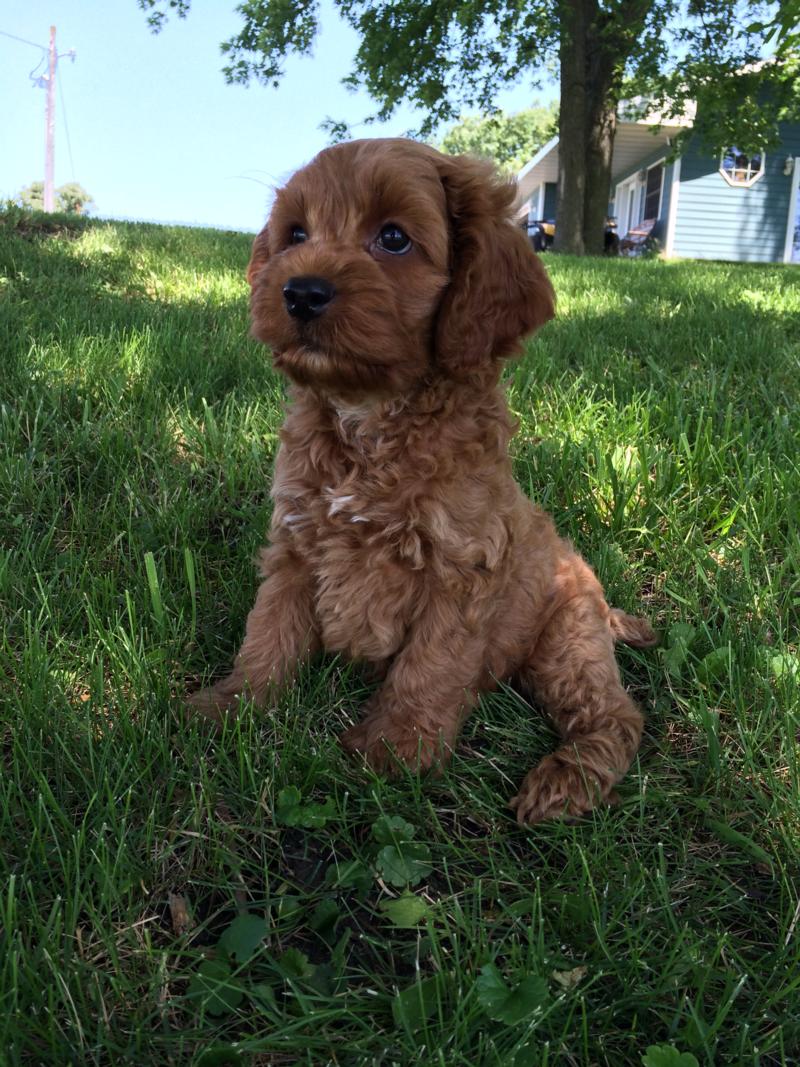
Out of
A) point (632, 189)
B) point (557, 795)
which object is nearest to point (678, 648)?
point (557, 795)

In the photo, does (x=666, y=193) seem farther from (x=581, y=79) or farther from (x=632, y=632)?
(x=632, y=632)

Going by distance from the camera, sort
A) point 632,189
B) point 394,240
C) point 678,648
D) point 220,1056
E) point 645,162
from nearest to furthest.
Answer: point 220,1056
point 394,240
point 678,648
point 645,162
point 632,189

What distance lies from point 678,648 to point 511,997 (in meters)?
1.35

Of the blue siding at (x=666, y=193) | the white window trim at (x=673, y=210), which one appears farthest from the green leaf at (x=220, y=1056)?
the blue siding at (x=666, y=193)

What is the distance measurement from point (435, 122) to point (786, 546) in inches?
683

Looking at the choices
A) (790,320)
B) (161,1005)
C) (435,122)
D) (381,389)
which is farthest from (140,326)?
(435,122)

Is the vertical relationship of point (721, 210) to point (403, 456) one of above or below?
above

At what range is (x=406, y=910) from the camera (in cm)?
155

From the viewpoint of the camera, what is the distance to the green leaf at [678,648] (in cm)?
238

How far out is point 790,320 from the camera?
577 cm

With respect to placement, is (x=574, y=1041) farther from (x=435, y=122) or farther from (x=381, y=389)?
(x=435, y=122)

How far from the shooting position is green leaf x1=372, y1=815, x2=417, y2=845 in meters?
1.69

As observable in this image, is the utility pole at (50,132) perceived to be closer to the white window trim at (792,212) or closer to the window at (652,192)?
the window at (652,192)

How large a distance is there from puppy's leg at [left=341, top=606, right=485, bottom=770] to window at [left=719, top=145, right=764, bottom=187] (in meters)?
23.1
